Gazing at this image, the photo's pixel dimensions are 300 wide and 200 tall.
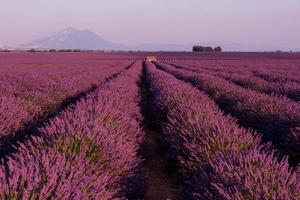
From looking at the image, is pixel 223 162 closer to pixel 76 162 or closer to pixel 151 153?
pixel 76 162

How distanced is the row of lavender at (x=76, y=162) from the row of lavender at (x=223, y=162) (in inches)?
25.1

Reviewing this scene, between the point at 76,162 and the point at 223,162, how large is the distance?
4.05ft

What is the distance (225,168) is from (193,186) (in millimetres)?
399

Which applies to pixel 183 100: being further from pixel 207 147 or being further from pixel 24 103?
pixel 207 147

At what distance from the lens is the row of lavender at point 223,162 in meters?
3.11

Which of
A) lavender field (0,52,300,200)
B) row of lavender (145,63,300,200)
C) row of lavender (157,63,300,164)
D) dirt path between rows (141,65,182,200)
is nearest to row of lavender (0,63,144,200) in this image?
lavender field (0,52,300,200)

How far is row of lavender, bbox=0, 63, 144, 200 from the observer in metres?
2.79

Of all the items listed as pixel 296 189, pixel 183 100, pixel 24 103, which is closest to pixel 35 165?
pixel 296 189

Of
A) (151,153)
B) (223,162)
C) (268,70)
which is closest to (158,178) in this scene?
(151,153)

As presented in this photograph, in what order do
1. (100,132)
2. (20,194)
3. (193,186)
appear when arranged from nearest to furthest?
(20,194) → (193,186) → (100,132)

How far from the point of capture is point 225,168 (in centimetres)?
362

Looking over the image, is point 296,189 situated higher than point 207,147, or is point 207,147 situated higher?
point 296,189

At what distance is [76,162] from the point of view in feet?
12.1

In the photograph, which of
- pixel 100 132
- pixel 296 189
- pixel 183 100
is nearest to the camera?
pixel 296 189
